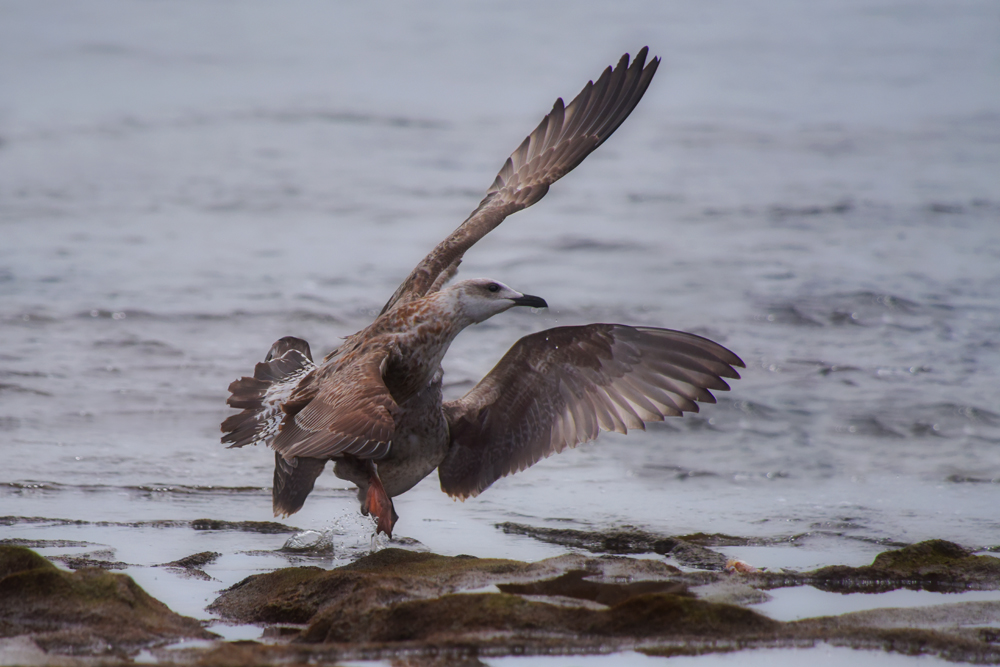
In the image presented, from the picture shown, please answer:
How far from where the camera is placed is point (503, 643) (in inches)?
136

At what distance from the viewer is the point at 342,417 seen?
15.5 ft

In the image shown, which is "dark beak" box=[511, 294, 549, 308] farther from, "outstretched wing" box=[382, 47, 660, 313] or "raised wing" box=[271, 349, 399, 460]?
"outstretched wing" box=[382, 47, 660, 313]

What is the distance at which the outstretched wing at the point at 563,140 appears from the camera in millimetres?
6764

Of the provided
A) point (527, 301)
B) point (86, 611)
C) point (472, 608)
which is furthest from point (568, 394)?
point (86, 611)

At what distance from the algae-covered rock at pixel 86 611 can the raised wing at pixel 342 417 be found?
3.28 ft

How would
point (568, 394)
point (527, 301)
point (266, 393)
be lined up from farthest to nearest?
point (568, 394) < point (527, 301) < point (266, 393)

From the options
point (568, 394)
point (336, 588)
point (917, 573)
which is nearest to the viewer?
point (336, 588)

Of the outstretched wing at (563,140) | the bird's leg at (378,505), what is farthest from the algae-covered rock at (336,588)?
the outstretched wing at (563,140)

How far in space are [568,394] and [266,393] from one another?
144cm

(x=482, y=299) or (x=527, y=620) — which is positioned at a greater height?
(x=482, y=299)

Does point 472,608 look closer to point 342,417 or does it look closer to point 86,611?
point 86,611

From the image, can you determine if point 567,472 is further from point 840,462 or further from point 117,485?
point 117,485

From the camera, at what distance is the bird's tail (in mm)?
5059

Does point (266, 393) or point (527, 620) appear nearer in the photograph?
point (527, 620)
